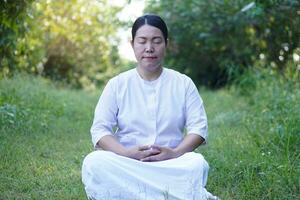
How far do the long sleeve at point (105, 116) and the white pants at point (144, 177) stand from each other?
0.23 m

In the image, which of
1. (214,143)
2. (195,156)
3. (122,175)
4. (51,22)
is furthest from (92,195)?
(51,22)

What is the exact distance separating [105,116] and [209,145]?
215 centimetres

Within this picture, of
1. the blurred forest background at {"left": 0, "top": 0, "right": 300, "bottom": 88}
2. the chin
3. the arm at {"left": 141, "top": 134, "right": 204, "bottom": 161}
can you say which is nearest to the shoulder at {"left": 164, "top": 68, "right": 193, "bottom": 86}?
the chin

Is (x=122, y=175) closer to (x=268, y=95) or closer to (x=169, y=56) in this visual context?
(x=268, y=95)

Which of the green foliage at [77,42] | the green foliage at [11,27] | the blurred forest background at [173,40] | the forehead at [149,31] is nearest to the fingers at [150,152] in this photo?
the forehead at [149,31]

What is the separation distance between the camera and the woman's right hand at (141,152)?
3705mm

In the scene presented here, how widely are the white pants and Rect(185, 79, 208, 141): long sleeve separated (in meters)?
0.28

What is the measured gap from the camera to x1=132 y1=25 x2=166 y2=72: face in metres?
3.90

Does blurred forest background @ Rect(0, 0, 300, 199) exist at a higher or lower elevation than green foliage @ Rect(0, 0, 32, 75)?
lower

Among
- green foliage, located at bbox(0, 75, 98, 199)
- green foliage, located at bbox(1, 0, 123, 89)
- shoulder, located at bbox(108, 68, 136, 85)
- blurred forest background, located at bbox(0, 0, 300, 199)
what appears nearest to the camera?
shoulder, located at bbox(108, 68, 136, 85)

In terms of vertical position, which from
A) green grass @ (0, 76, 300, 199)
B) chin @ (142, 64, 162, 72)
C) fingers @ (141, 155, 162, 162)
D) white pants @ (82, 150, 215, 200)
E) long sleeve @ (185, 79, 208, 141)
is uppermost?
chin @ (142, 64, 162, 72)

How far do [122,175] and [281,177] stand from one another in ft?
4.22

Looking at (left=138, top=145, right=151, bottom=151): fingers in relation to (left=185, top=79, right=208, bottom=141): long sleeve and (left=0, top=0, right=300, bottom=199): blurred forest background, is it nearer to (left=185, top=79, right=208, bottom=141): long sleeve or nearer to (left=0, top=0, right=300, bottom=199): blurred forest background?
(left=185, top=79, right=208, bottom=141): long sleeve

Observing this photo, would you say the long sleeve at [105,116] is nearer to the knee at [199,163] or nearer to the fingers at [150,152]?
the fingers at [150,152]
